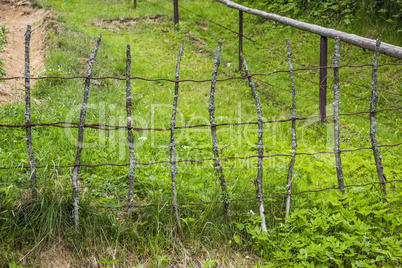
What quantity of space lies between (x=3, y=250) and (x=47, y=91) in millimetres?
3408

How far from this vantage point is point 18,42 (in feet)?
26.9

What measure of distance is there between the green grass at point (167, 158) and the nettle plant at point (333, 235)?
0.07ft

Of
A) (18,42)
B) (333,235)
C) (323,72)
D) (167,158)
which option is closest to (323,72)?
(323,72)

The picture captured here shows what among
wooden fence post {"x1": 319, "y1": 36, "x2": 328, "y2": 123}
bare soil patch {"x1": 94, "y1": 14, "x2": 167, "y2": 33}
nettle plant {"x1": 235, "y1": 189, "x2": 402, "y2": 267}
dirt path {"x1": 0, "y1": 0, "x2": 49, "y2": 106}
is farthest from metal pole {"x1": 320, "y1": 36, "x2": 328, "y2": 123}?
bare soil patch {"x1": 94, "y1": 14, "x2": 167, "y2": 33}

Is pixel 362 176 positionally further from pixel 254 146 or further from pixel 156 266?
pixel 156 266

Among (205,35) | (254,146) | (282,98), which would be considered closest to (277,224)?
(254,146)

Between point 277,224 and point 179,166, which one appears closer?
point 277,224

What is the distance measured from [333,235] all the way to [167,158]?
1.81 m

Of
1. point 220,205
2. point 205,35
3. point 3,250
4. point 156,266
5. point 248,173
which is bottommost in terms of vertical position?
point 156,266

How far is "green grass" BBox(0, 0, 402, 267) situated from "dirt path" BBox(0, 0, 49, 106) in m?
0.37

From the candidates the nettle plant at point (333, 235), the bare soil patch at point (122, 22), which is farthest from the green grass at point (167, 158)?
the bare soil patch at point (122, 22)

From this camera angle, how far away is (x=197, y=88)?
6.52 meters

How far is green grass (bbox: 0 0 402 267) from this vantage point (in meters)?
2.49

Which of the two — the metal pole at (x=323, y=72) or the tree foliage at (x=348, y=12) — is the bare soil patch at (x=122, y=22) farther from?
the metal pole at (x=323, y=72)
